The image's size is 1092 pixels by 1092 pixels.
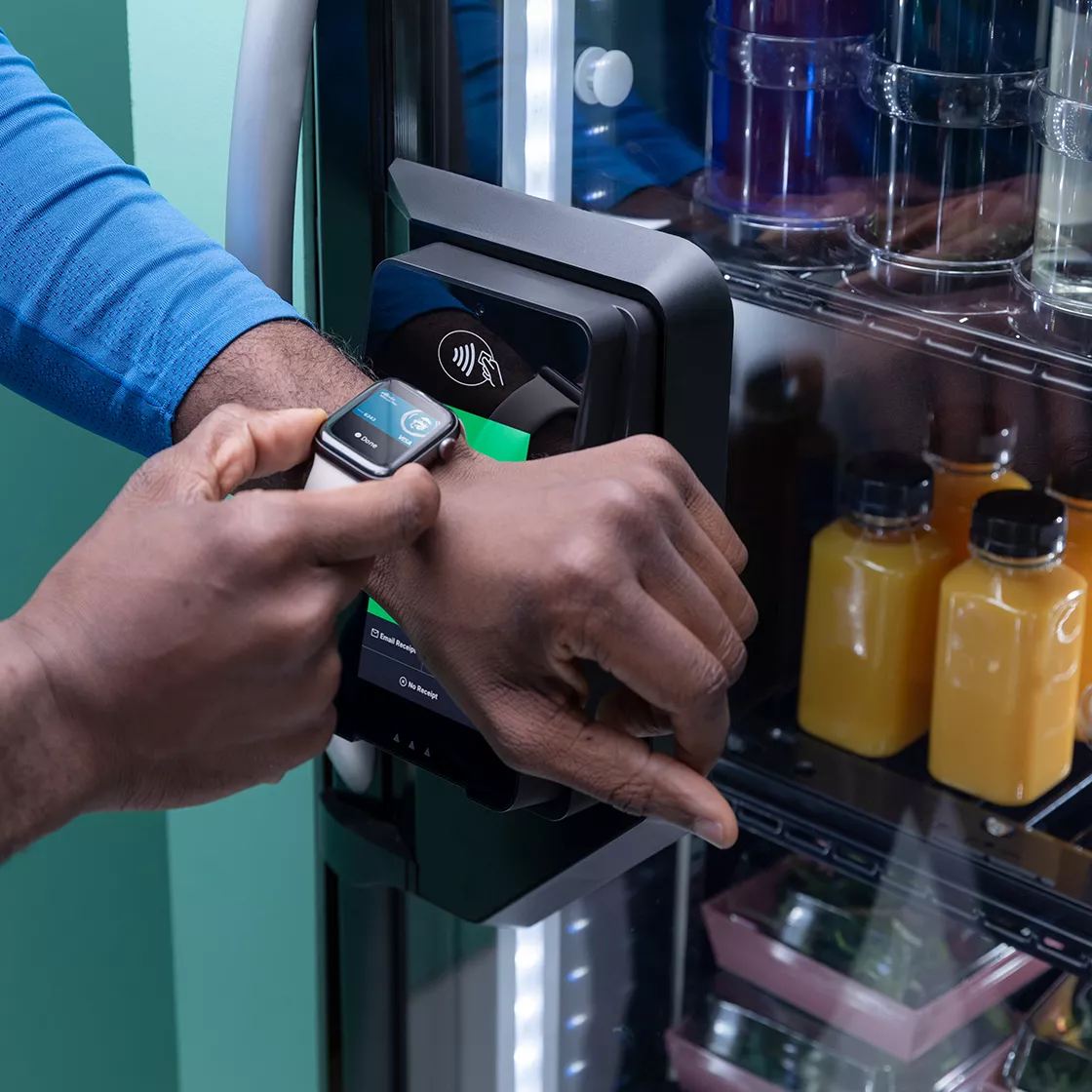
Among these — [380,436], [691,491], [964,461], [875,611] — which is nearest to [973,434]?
[964,461]

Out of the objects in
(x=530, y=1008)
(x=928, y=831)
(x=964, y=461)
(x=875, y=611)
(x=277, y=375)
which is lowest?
(x=530, y=1008)

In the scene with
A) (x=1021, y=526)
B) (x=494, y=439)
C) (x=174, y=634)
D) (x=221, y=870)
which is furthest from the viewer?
(x=221, y=870)

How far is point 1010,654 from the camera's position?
94cm

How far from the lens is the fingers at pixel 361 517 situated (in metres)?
0.61

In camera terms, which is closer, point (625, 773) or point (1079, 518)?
point (625, 773)

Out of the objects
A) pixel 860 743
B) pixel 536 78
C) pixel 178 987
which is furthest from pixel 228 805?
pixel 536 78

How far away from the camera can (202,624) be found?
Result: 60 cm

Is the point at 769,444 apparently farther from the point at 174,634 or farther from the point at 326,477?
the point at 174,634

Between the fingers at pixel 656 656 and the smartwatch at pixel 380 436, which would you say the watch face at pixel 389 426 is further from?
the fingers at pixel 656 656

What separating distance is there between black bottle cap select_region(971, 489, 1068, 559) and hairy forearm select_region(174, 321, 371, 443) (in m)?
0.39

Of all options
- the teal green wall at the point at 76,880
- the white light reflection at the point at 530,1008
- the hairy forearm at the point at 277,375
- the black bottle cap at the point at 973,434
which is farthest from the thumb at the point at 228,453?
the teal green wall at the point at 76,880

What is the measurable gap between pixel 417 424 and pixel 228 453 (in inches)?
3.8

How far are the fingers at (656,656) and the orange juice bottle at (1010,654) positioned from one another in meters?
Answer: 0.32

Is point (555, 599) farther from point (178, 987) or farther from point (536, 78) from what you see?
point (178, 987)
